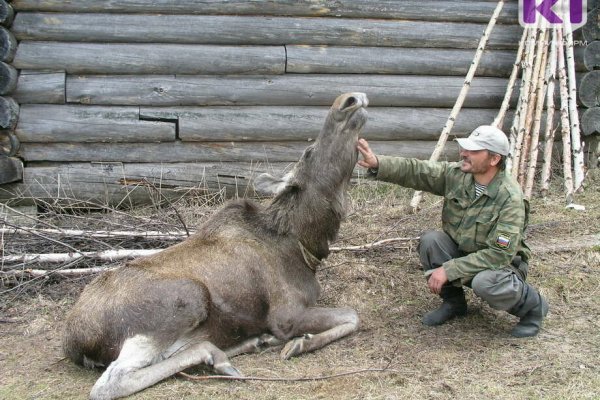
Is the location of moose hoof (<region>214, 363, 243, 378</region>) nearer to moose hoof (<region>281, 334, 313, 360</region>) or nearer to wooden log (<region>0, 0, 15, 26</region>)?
moose hoof (<region>281, 334, 313, 360</region>)

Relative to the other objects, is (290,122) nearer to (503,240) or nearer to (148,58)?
(148,58)

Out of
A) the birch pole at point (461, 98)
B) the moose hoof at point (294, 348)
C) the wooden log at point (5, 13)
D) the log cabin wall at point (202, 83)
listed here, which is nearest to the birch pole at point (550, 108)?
the birch pole at point (461, 98)

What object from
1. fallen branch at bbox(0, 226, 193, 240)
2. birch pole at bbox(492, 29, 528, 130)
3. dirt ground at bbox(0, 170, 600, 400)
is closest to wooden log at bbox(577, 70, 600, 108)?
birch pole at bbox(492, 29, 528, 130)

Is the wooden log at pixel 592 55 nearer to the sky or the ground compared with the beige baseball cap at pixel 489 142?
nearer to the sky

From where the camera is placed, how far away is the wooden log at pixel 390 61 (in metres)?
9.98

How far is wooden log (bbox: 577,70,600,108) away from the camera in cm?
1081

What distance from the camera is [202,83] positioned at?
31.9 ft

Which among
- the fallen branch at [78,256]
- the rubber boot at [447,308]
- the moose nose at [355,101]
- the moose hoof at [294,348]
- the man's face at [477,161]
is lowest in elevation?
the fallen branch at [78,256]

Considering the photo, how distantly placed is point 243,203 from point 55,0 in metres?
5.09

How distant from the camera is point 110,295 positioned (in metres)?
5.23

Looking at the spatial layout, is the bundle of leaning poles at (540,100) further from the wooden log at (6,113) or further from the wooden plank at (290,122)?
the wooden log at (6,113)

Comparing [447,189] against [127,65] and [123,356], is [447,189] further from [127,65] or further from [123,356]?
[127,65]

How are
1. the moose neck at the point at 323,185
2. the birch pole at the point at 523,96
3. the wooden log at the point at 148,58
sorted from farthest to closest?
the birch pole at the point at 523,96, the wooden log at the point at 148,58, the moose neck at the point at 323,185

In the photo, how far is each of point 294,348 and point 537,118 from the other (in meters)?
6.37
